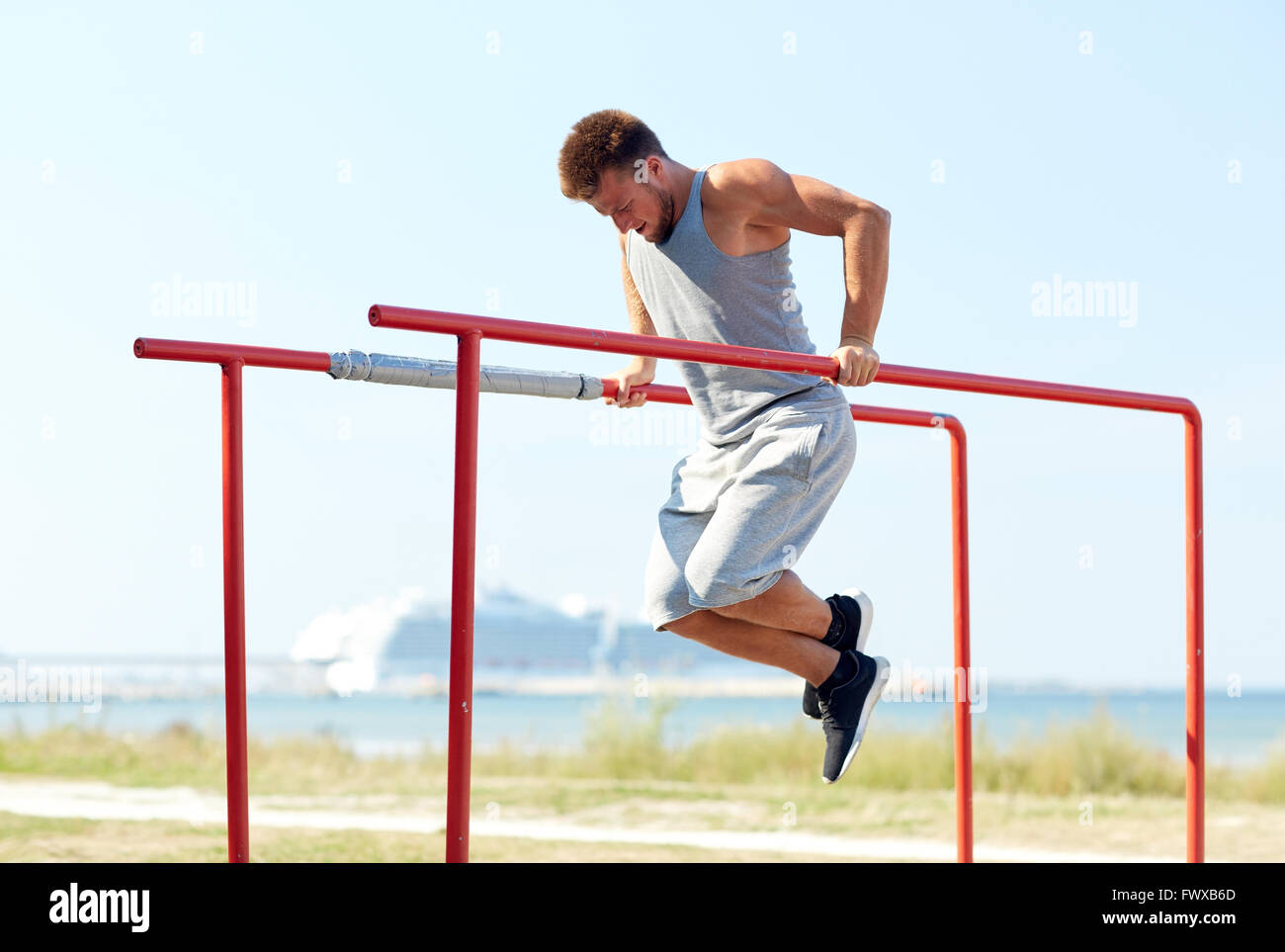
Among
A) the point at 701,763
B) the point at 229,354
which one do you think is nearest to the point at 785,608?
the point at 229,354

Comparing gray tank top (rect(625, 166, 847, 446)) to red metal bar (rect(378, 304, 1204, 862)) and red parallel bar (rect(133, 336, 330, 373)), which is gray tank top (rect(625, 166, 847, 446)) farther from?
red parallel bar (rect(133, 336, 330, 373))

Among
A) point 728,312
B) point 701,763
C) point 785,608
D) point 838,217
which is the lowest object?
point 701,763

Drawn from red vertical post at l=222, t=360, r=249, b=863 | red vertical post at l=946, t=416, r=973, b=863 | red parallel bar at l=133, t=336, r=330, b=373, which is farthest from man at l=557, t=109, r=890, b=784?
red vertical post at l=222, t=360, r=249, b=863

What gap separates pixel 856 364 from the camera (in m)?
2.51

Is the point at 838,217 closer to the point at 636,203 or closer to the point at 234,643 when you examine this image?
the point at 636,203

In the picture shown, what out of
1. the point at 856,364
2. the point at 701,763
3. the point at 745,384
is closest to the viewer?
the point at 856,364

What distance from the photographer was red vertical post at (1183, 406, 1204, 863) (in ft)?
10.2

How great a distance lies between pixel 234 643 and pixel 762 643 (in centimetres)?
106

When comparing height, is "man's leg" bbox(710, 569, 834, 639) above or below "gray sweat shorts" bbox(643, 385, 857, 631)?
below

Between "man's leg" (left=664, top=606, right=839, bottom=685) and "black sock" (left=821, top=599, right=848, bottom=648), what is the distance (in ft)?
0.08

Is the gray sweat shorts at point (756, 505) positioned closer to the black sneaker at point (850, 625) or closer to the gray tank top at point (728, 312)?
the gray tank top at point (728, 312)

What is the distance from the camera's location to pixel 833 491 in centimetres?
271

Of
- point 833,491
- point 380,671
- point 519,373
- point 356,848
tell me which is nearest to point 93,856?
point 356,848

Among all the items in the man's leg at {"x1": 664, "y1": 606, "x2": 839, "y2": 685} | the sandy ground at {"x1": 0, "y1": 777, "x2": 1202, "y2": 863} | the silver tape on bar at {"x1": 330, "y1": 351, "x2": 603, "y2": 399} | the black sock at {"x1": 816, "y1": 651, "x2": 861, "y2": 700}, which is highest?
the silver tape on bar at {"x1": 330, "y1": 351, "x2": 603, "y2": 399}
